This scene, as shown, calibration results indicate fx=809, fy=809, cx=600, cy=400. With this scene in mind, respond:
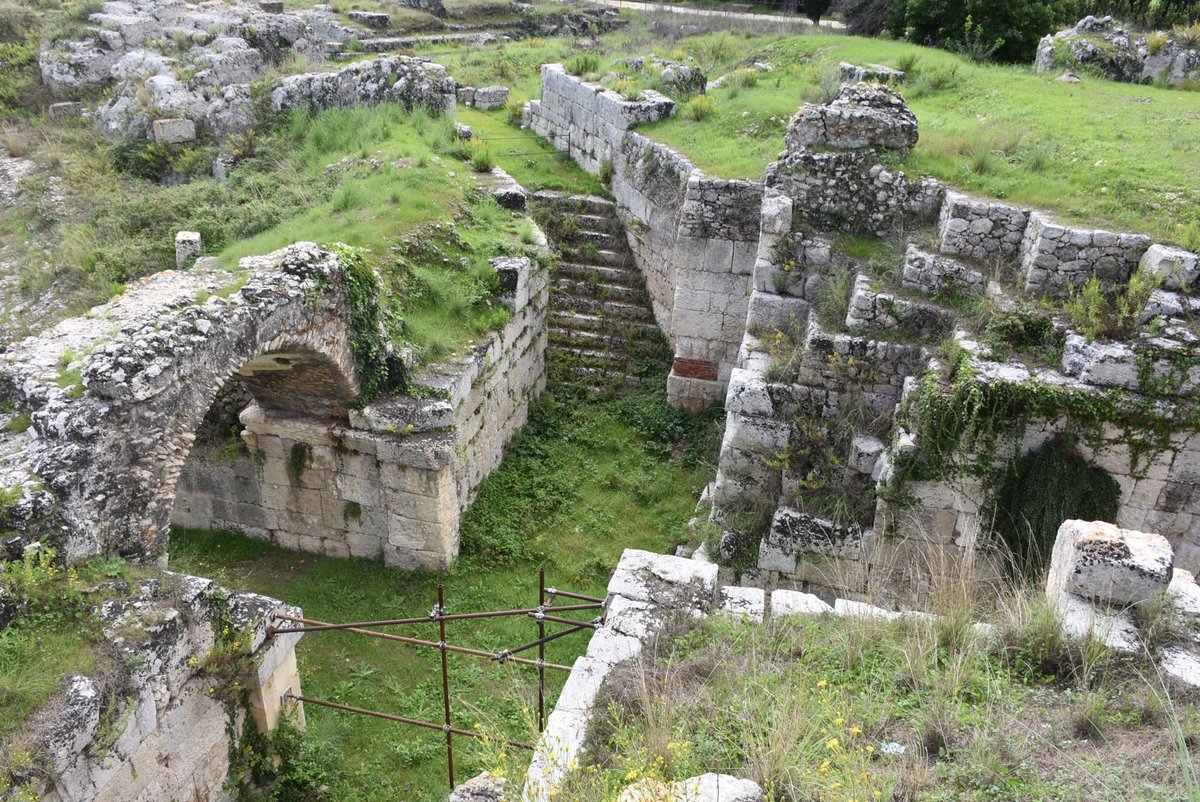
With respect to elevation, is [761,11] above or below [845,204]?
above

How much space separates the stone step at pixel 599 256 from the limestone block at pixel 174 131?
7288 mm

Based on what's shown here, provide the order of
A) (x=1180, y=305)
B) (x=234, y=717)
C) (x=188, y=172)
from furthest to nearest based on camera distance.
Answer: (x=188, y=172), (x=1180, y=305), (x=234, y=717)

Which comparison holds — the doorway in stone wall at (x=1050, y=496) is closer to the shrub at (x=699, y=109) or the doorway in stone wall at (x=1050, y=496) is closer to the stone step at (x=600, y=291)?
the stone step at (x=600, y=291)

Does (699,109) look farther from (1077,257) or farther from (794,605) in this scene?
(794,605)

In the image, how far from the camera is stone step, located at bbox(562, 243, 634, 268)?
13031mm

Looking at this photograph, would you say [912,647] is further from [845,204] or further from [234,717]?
[845,204]

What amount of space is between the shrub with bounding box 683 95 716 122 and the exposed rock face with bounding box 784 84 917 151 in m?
4.72

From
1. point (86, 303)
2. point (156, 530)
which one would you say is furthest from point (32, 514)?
point (86, 303)

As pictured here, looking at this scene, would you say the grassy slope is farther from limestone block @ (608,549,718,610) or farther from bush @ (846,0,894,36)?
limestone block @ (608,549,718,610)

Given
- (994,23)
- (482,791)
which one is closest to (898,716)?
(482,791)

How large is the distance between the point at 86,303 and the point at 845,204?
9540 millimetres

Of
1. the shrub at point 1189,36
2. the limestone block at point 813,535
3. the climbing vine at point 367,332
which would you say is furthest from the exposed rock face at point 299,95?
the shrub at point 1189,36

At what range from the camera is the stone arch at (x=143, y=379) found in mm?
5480

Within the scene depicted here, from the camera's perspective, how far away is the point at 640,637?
4656 millimetres
